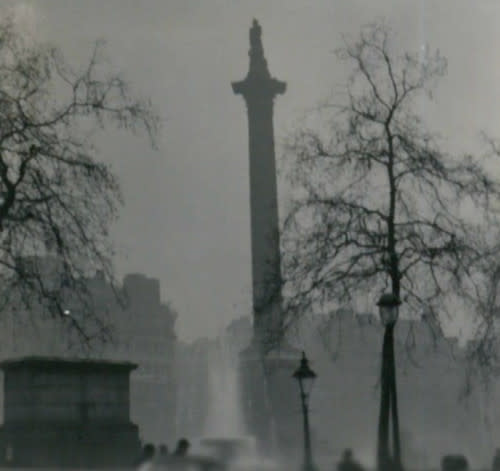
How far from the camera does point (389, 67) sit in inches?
1069

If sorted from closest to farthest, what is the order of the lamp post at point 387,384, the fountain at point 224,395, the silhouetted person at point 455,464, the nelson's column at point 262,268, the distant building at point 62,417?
the silhouetted person at point 455,464 < the lamp post at point 387,384 < the distant building at point 62,417 < the nelson's column at point 262,268 < the fountain at point 224,395

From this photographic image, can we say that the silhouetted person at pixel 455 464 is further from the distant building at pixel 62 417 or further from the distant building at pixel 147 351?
the distant building at pixel 147 351

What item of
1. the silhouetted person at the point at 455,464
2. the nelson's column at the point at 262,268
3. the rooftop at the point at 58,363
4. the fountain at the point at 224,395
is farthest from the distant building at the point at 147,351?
the silhouetted person at the point at 455,464

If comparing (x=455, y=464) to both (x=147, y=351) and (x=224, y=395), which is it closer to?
(x=147, y=351)

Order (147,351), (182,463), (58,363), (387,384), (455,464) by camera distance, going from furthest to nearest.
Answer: (147,351), (58,363), (387,384), (455,464), (182,463)

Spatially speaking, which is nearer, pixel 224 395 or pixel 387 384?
pixel 387 384

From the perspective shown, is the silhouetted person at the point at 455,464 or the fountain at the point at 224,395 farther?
the fountain at the point at 224,395

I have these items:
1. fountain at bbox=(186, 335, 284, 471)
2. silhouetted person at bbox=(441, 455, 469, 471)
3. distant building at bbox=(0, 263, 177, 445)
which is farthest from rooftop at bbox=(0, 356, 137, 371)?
distant building at bbox=(0, 263, 177, 445)

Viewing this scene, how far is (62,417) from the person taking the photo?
81.4 feet

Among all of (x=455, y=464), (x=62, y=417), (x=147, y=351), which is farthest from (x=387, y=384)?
(x=147, y=351)

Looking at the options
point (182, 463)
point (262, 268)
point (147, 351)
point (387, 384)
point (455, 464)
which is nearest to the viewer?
point (182, 463)

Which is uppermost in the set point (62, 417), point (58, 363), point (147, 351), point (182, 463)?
point (147, 351)

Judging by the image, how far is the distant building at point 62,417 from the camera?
24.1 meters

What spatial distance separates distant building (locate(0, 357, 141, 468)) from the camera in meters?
24.1
